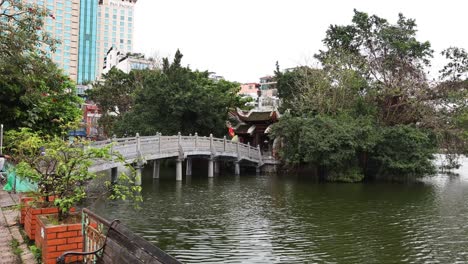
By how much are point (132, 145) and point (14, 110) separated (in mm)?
4457

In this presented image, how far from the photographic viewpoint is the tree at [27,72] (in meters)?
10.2

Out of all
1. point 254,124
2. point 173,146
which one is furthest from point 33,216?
point 254,124

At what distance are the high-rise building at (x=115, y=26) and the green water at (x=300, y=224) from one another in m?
78.7

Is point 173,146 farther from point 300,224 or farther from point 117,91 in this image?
point 117,91

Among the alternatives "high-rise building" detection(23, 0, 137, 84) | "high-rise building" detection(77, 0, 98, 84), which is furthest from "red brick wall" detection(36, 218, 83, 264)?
"high-rise building" detection(77, 0, 98, 84)

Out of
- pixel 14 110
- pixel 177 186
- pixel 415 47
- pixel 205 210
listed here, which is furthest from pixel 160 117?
pixel 415 47

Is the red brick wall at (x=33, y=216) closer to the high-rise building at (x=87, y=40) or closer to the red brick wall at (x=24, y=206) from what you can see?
the red brick wall at (x=24, y=206)

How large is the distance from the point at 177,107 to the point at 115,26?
73.8m

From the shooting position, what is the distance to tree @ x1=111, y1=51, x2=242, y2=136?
23.1 meters

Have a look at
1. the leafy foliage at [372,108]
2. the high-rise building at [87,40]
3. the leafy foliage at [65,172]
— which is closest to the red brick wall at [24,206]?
the leafy foliage at [65,172]

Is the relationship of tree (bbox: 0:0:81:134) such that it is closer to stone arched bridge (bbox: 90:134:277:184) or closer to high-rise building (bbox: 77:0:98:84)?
stone arched bridge (bbox: 90:134:277:184)

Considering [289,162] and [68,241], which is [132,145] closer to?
[289,162]

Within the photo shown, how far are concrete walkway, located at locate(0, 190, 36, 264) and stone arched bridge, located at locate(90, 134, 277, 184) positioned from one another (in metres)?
5.02

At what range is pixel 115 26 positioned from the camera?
89.1m
